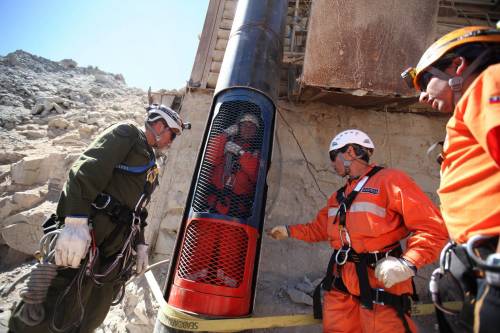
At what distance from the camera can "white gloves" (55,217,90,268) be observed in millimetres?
2053

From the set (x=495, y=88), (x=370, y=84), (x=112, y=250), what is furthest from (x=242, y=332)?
(x=370, y=84)

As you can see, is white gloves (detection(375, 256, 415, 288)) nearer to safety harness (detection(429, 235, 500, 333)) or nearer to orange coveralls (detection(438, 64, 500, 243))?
safety harness (detection(429, 235, 500, 333))

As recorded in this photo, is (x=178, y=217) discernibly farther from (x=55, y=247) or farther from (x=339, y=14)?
(x=339, y=14)

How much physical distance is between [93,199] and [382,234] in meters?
2.17

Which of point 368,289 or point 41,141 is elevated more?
point 41,141

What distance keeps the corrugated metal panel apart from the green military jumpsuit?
2.19 metres

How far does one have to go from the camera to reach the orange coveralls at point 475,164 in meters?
1.09

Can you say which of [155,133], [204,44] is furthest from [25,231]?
[204,44]

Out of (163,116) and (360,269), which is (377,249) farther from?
(163,116)

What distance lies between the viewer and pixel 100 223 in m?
2.43

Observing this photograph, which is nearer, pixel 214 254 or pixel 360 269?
pixel 360 269

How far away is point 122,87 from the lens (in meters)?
14.0

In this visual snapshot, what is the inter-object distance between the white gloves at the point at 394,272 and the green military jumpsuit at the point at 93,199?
2098 mm

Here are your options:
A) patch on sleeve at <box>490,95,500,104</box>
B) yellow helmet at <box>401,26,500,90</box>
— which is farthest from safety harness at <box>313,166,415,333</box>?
patch on sleeve at <box>490,95,500,104</box>
